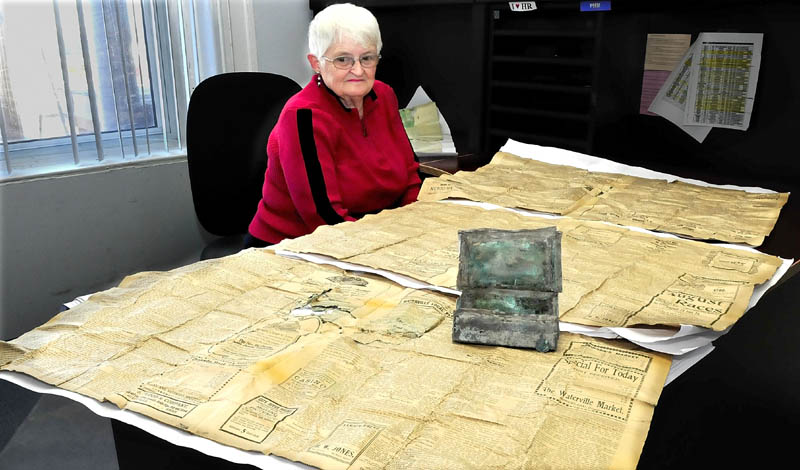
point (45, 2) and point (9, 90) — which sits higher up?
point (45, 2)

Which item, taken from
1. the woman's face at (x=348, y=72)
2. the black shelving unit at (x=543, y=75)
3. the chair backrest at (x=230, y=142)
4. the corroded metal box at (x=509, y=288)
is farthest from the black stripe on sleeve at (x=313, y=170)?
the black shelving unit at (x=543, y=75)

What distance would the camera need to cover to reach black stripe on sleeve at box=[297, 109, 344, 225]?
1431mm

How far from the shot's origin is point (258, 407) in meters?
0.64

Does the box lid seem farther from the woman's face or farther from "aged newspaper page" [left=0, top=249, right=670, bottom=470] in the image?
the woman's face

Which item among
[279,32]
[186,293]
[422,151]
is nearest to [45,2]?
[279,32]

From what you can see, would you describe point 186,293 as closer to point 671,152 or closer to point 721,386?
point 721,386

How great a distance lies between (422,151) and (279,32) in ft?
2.84

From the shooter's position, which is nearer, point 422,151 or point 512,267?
point 512,267

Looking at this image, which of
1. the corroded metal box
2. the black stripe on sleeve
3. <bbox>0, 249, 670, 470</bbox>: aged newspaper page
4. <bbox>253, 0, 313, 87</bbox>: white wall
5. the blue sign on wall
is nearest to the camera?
<bbox>0, 249, 670, 470</bbox>: aged newspaper page

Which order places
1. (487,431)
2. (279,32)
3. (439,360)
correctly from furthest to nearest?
(279,32) → (439,360) → (487,431)

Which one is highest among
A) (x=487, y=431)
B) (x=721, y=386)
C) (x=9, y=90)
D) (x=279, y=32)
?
(x=279, y=32)

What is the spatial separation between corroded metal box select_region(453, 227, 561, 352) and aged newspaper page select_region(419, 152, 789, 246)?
1.72 ft

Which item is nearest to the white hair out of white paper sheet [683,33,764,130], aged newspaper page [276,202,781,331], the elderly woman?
the elderly woman

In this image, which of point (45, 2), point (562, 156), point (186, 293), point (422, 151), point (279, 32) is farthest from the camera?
point (279, 32)
